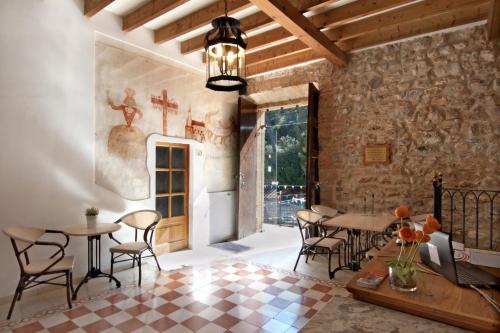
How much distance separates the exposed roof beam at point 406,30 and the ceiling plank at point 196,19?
1.75 meters

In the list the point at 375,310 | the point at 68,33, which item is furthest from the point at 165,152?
the point at 375,310

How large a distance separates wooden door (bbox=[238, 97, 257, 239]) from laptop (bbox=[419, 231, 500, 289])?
177 inches

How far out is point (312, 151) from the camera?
16.2 ft

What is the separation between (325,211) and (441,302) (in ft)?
11.4

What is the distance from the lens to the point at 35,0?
11.1 feet

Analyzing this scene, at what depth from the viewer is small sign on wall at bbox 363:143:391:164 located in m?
4.51

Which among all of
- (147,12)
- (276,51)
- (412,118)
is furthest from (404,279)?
(276,51)

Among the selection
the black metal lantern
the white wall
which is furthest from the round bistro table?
the black metal lantern

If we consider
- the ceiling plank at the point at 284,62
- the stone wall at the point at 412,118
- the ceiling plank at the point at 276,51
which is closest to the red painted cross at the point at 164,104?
the ceiling plank at the point at 276,51

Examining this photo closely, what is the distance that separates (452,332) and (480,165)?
3596 mm

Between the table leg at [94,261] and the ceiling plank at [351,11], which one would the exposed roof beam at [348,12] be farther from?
the table leg at [94,261]

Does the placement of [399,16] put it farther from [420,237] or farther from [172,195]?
[172,195]

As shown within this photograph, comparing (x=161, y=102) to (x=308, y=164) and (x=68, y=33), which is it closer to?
(x=68, y=33)

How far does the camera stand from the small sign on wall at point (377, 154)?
4.51 m
